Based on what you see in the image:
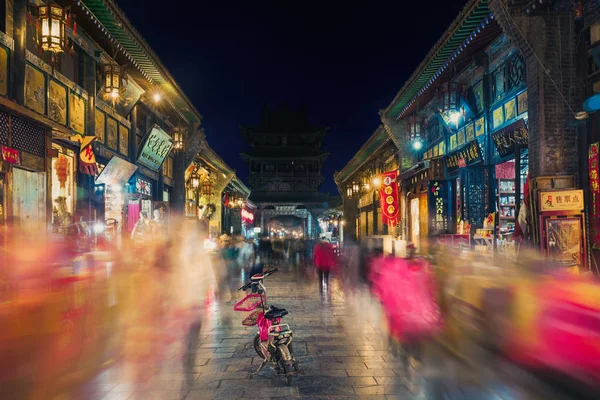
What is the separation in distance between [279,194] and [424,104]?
48.3 metres

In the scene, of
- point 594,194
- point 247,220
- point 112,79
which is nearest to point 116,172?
point 112,79

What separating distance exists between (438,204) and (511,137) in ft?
17.5

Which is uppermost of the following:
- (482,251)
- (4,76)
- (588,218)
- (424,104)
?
(424,104)

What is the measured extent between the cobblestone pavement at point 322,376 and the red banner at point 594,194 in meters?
5.18

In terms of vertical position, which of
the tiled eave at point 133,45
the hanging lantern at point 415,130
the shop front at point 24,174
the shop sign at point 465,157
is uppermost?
the tiled eave at point 133,45

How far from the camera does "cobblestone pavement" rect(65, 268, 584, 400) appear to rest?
17.1 feet

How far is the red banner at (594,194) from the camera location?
9.82 metres

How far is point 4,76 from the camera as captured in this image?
9680 mm

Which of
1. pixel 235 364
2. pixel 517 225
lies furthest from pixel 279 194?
pixel 235 364

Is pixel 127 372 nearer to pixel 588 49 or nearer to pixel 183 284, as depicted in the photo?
pixel 183 284

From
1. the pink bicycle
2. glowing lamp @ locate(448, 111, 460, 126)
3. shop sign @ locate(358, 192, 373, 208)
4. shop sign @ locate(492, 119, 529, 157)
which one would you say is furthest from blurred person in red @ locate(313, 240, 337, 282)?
shop sign @ locate(358, 192, 373, 208)

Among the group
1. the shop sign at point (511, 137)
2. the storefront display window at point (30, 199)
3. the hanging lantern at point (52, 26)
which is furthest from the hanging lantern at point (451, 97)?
the storefront display window at point (30, 199)

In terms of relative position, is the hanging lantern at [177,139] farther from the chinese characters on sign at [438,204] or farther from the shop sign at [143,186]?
the chinese characters on sign at [438,204]

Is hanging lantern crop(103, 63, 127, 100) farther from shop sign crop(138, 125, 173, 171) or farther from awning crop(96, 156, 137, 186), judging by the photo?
shop sign crop(138, 125, 173, 171)
